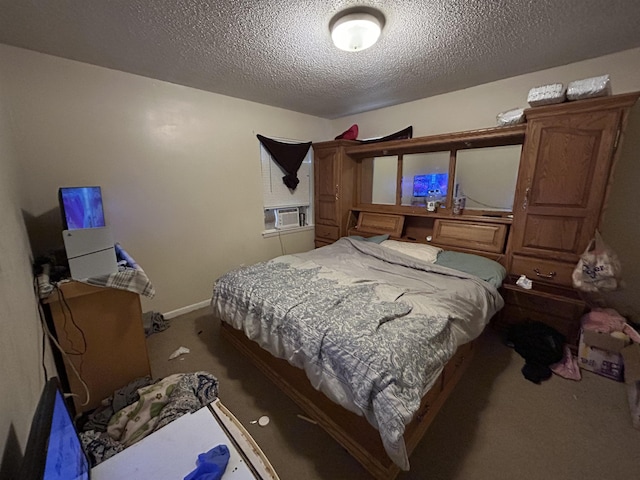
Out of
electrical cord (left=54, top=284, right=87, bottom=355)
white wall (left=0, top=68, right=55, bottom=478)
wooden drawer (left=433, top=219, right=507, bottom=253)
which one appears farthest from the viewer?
wooden drawer (left=433, top=219, right=507, bottom=253)

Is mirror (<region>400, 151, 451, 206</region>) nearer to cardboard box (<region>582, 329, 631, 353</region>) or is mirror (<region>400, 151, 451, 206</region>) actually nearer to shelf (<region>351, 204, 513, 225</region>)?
shelf (<region>351, 204, 513, 225</region>)

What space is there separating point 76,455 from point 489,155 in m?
3.42

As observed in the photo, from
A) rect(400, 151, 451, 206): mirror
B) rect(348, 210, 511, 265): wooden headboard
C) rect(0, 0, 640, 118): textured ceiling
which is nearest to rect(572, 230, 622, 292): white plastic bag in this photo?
rect(348, 210, 511, 265): wooden headboard

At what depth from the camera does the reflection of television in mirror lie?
3012 mm

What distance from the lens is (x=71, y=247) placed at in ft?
4.75

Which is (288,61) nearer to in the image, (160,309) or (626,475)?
(160,309)

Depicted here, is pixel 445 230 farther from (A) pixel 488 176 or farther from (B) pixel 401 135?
(B) pixel 401 135

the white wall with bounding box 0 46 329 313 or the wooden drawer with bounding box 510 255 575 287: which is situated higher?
the white wall with bounding box 0 46 329 313

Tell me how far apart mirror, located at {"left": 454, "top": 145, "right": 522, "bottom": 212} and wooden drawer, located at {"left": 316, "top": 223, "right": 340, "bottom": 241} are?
1.64 metres

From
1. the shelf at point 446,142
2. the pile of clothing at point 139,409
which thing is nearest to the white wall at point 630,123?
the shelf at point 446,142

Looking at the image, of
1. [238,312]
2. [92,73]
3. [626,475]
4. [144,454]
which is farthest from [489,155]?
[92,73]

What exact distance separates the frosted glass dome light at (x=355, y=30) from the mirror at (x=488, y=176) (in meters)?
1.71

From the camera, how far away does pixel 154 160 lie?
2613 millimetres

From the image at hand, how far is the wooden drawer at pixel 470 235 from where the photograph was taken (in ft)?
8.26
